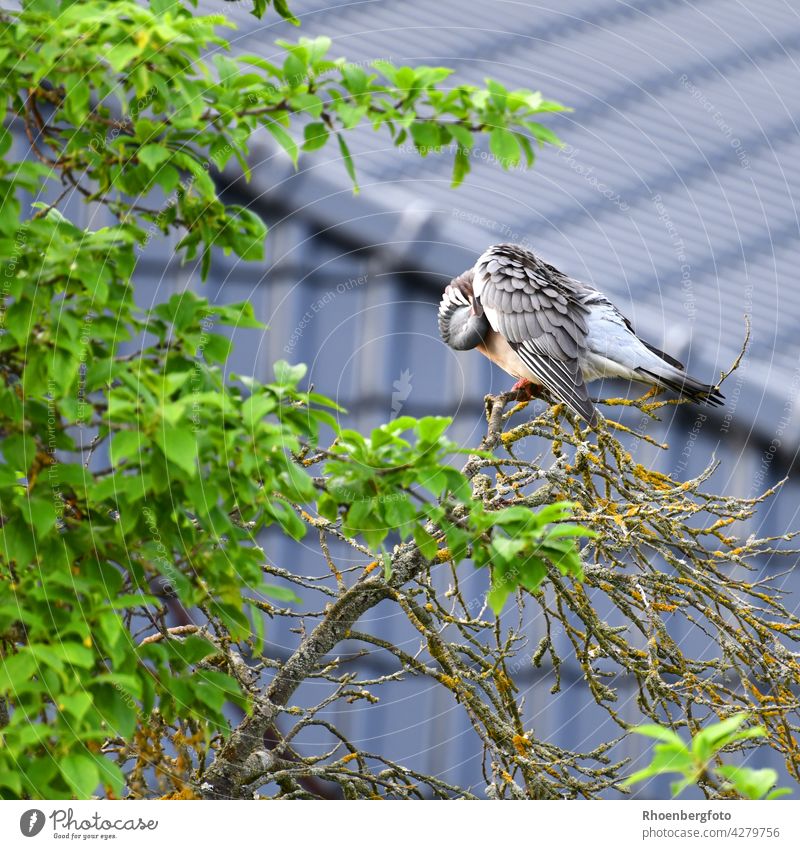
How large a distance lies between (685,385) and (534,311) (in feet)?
0.79

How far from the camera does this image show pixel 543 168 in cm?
195

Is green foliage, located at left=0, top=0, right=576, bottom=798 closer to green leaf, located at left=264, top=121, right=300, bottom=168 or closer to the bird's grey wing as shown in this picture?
green leaf, located at left=264, top=121, right=300, bottom=168

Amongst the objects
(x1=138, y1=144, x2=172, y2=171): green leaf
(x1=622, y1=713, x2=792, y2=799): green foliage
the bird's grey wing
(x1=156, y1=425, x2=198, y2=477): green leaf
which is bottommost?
(x1=622, y1=713, x2=792, y2=799): green foliage

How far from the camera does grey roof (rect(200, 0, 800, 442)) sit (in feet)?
6.48

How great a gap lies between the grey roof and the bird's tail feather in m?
0.52

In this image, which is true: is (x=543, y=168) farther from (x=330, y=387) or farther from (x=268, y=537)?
(x=268, y=537)

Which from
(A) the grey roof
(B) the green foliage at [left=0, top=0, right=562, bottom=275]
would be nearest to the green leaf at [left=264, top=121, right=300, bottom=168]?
(B) the green foliage at [left=0, top=0, right=562, bottom=275]

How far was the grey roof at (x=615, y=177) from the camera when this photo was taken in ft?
6.48

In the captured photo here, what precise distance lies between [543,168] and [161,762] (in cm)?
125

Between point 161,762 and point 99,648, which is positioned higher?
point 99,648

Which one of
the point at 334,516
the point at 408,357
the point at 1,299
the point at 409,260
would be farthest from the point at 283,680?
the point at 409,260

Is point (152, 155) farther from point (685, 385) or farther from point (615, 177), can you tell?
point (615, 177)

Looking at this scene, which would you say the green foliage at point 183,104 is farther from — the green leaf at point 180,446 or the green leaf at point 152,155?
the green leaf at point 180,446
